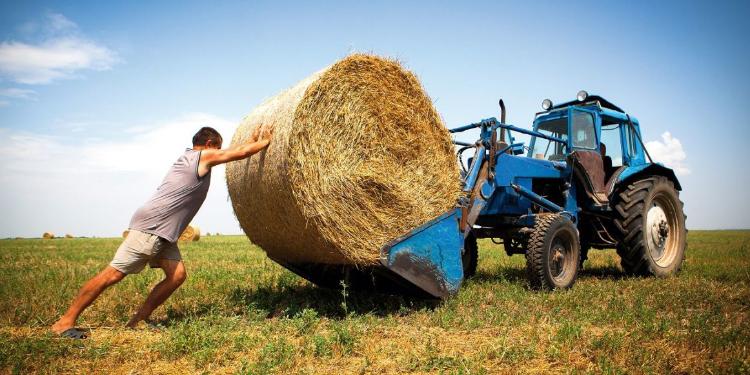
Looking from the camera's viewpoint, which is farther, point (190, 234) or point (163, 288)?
point (190, 234)

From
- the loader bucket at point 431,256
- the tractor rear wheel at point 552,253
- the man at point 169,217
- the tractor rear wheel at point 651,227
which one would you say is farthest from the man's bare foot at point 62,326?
the tractor rear wheel at point 651,227

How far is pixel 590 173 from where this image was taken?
797cm

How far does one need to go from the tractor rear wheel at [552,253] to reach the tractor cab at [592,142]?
109cm

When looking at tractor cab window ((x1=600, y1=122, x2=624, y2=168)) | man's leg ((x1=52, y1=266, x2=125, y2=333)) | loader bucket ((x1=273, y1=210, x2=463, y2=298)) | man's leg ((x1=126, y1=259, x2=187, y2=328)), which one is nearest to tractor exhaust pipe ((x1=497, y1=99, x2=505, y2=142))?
loader bucket ((x1=273, y1=210, x2=463, y2=298))

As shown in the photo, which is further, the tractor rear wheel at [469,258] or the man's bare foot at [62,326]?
the tractor rear wheel at [469,258]

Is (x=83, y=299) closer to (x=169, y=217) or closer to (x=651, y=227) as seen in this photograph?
(x=169, y=217)

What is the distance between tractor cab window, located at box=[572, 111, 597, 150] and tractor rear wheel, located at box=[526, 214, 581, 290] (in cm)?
169

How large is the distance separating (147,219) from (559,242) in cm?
512

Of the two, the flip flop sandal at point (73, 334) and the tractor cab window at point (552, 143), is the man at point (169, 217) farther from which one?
the tractor cab window at point (552, 143)

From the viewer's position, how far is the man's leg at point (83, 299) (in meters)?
4.56

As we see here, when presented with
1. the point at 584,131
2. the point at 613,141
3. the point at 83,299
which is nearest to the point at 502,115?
the point at 584,131

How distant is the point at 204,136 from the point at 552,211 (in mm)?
4851

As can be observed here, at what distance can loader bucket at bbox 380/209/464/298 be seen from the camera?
17.1 feet

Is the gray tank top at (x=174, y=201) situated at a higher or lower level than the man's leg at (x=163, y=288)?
higher
